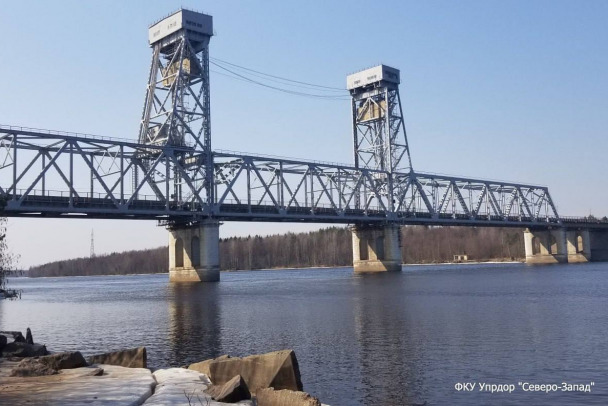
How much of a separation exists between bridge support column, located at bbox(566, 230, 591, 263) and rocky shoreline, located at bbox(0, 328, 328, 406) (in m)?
161

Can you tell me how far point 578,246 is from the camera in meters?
165

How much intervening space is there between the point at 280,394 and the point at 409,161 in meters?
114

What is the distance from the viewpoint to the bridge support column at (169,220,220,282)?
292 feet

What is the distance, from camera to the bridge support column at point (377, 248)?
388ft

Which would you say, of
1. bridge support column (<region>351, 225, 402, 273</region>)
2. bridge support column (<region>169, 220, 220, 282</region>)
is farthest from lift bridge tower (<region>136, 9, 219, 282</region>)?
bridge support column (<region>351, 225, 402, 273</region>)

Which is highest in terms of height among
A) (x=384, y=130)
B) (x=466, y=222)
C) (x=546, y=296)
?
(x=384, y=130)

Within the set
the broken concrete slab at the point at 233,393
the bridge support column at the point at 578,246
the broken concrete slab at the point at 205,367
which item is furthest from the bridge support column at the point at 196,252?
the bridge support column at the point at 578,246

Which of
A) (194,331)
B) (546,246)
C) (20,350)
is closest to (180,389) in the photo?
(20,350)

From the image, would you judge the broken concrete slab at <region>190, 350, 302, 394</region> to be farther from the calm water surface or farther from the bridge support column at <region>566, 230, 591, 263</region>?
the bridge support column at <region>566, 230, 591, 263</region>

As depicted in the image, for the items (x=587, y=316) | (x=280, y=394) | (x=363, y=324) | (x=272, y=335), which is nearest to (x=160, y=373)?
(x=280, y=394)

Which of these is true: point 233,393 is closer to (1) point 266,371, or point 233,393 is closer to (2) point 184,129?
(1) point 266,371

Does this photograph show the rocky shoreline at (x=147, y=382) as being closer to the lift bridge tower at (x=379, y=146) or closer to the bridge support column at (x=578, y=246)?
the lift bridge tower at (x=379, y=146)

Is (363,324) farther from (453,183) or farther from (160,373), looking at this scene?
(453,183)

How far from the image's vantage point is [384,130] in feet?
406
